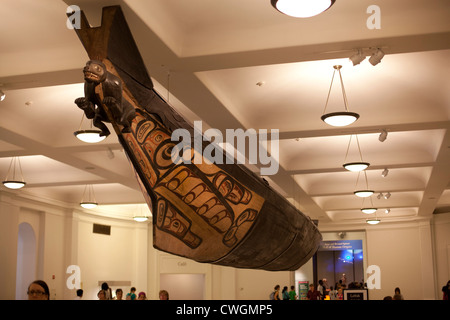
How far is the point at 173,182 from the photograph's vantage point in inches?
193

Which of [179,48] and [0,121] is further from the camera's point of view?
[0,121]

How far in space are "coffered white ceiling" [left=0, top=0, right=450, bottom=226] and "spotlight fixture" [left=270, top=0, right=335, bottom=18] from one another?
121 centimetres

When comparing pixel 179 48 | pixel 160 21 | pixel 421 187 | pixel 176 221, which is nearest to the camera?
pixel 176 221

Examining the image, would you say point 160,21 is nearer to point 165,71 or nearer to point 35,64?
point 165,71

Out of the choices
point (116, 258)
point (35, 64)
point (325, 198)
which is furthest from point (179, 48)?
point (116, 258)

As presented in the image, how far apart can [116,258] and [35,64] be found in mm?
16003

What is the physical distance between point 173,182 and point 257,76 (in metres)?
3.96

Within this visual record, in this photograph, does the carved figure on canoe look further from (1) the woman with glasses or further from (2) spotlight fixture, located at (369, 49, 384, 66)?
(2) spotlight fixture, located at (369, 49, 384, 66)

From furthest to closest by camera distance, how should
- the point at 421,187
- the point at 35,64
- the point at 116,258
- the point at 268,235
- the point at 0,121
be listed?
the point at 116,258
the point at 421,187
the point at 0,121
the point at 35,64
the point at 268,235

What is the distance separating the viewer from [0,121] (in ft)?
32.3

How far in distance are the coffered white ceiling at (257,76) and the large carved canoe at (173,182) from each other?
0.71 metres

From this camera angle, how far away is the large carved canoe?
4.78 m

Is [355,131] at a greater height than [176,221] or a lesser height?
greater

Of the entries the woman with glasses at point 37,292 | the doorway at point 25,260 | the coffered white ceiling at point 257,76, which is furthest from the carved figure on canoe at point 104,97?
the doorway at point 25,260
